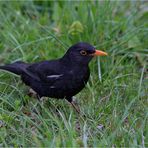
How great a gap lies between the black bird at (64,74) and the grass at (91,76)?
0.18 meters

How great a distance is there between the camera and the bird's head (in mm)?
6051

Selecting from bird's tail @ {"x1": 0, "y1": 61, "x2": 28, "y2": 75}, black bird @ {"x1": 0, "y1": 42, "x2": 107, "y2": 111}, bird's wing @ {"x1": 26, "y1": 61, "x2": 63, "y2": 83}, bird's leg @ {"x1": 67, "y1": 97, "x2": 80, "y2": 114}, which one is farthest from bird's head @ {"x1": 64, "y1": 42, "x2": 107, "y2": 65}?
bird's tail @ {"x1": 0, "y1": 61, "x2": 28, "y2": 75}

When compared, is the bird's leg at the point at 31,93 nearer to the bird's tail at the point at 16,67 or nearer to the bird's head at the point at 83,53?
the bird's tail at the point at 16,67

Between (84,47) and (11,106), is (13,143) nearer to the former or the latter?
(11,106)

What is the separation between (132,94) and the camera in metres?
6.20

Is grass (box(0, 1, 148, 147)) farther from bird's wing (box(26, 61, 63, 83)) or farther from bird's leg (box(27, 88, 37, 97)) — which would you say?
bird's wing (box(26, 61, 63, 83))

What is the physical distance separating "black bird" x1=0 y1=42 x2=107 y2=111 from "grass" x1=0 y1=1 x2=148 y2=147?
0.18 m

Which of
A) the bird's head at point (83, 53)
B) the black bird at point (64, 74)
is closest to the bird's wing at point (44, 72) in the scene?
the black bird at point (64, 74)

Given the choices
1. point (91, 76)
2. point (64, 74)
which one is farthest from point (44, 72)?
point (91, 76)

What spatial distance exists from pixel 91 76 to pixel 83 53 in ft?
2.23

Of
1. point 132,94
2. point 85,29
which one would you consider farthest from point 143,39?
point 132,94

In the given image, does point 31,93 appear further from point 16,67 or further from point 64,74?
point 64,74

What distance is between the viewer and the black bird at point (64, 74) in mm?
5930

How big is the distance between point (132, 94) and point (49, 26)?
6.61 ft
